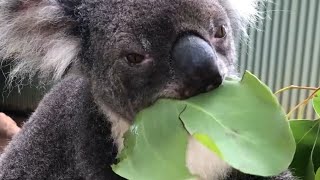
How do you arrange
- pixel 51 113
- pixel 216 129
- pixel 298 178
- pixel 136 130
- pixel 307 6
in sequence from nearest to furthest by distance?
pixel 216 129 → pixel 136 130 → pixel 298 178 → pixel 51 113 → pixel 307 6

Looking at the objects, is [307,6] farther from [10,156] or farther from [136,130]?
[136,130]

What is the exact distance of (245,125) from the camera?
1190 millimetres

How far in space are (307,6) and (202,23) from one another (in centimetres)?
339

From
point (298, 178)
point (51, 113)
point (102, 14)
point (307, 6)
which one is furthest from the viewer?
point (307, 6)

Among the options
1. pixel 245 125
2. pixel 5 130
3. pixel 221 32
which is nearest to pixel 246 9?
pixel 221 32

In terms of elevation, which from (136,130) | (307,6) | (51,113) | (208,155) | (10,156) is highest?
(136,130)

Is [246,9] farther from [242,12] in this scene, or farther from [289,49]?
[289,49]

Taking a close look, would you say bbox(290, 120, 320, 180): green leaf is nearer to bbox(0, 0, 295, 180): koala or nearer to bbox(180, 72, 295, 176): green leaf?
bbox(0, 0, 295, 180): koala

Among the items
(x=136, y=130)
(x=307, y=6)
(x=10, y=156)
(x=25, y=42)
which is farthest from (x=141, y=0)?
(x=307, y=6)

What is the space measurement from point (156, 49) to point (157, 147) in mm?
217

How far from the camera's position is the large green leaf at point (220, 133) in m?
1.15

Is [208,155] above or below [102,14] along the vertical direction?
below

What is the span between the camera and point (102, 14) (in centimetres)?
148

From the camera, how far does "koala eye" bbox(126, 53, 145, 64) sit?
1336 millimetres
